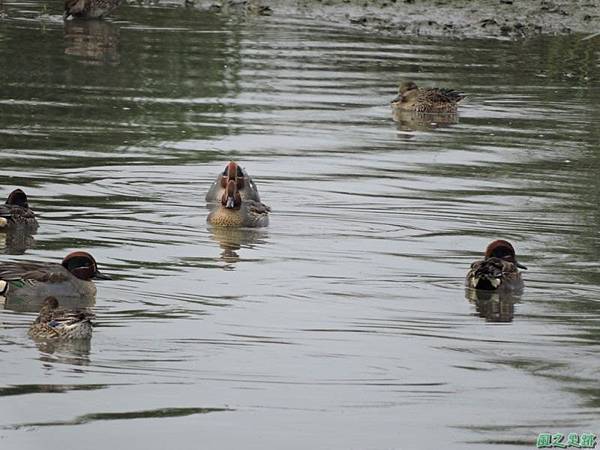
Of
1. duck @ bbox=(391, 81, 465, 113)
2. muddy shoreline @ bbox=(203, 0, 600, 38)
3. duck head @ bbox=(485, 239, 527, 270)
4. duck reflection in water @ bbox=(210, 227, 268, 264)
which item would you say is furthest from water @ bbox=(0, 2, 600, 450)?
muddy shoreline @ bbox=(203, 0, 600, 38)

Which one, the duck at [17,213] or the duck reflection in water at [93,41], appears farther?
the duck reflection in water at [93,41]

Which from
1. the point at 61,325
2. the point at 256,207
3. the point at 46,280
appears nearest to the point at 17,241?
the point at 46,280

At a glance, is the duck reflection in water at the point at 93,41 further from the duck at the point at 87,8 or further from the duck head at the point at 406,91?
the duck head at the point at 406,91

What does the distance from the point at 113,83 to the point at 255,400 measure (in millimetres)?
14977

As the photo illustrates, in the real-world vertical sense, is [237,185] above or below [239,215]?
above

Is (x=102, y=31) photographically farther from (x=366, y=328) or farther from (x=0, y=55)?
(x=366, y=328)

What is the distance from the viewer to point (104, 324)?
12.2 meters

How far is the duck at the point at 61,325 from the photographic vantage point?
11.5 meters

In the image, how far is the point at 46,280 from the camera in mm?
13000

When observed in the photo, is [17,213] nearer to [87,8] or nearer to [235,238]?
[235,238]

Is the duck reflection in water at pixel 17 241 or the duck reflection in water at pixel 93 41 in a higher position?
the duck reflection in water at pixel 93 41

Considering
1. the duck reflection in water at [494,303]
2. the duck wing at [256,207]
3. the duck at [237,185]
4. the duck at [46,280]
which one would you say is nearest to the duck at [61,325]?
the duck at [46,280]

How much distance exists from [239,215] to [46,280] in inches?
150

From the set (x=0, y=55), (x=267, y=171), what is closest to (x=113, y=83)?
(x=0, y=55)
